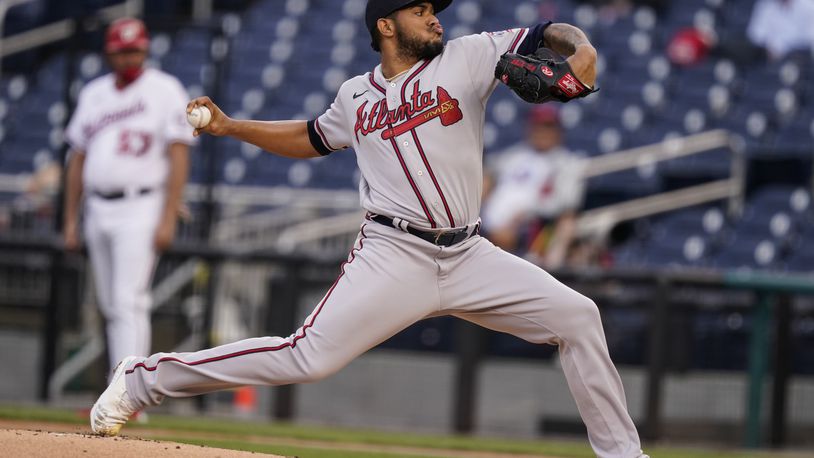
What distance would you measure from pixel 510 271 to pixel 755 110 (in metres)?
8.57

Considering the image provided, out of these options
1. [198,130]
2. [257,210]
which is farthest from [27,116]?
[198,130]

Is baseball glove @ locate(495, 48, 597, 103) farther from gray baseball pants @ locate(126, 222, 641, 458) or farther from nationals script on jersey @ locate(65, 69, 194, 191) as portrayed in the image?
nationals script on jersey @ locate(65, 69, 194, 191)

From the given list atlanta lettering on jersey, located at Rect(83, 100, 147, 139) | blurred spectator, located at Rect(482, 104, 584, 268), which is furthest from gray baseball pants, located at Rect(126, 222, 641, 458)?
blurred spectator, located at Rect(482, 104, 584, 268)

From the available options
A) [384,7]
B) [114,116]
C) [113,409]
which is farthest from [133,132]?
[384,7]

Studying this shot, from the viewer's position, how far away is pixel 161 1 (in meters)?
13.7

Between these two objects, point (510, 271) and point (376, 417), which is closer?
point (510, 271)

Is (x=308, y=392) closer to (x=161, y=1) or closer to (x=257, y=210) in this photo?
(x=257, y=210)

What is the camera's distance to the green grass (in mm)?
6242

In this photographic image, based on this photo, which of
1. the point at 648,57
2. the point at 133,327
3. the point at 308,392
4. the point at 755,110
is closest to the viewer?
the point at 133,327

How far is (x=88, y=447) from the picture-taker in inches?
162

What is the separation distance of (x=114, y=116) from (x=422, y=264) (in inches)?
123

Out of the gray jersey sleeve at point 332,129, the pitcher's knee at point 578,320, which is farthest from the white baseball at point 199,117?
the pitcher's knee at point 578,320

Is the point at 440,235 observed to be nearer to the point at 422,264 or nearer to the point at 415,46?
the point at 422,264

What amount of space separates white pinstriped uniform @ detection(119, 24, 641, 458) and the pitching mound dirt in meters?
0.24
